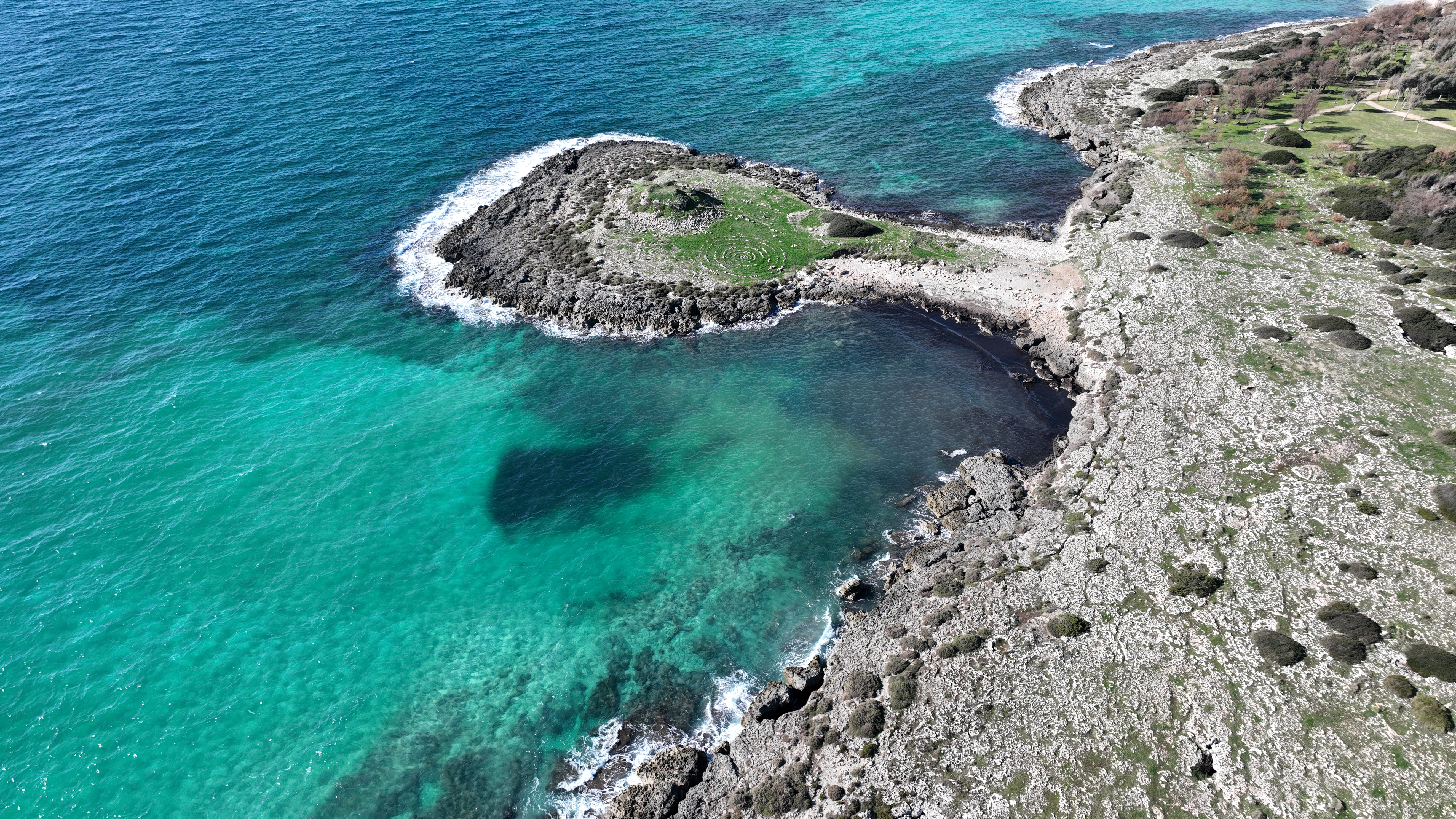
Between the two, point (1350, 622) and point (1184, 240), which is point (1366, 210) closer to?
point (1184, 240)

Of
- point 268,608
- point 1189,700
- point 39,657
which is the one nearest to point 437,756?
point 268,608

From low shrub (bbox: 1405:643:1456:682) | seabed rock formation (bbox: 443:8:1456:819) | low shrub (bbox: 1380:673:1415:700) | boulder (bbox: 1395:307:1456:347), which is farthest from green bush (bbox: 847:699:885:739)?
boulder (bbox: 1395:307:1456:347)

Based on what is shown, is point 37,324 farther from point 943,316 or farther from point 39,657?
point 943,316

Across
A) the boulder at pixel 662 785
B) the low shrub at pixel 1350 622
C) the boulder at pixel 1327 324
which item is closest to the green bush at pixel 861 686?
the boulder at pixel 662 785

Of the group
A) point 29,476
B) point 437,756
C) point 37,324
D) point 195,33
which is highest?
point 195,33

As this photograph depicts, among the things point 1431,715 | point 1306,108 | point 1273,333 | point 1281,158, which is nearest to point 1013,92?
point 1306,108

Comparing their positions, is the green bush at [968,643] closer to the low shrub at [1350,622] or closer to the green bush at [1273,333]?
the low shrub at [1350,622]
